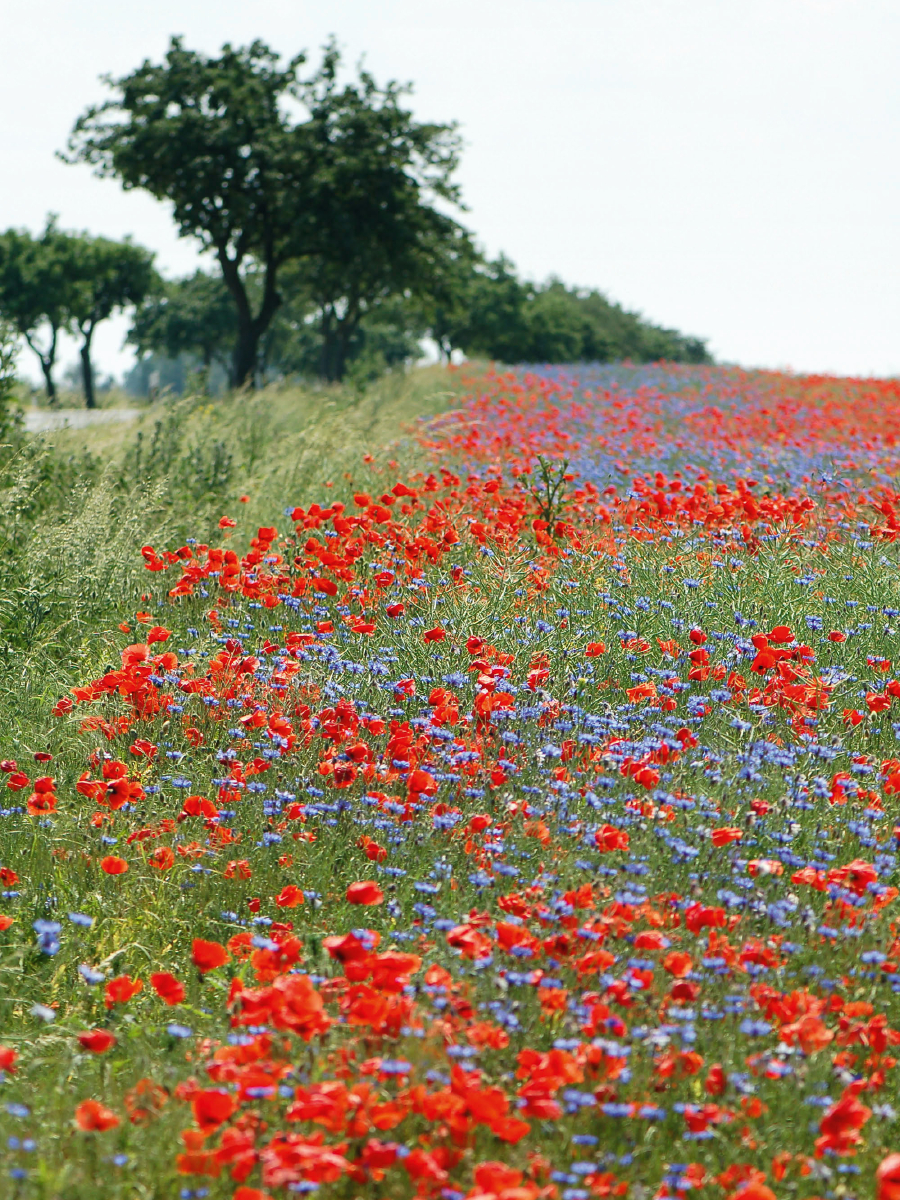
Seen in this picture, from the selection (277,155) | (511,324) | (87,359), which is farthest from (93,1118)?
(87,359)

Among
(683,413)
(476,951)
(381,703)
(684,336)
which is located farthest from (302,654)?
(684,336)

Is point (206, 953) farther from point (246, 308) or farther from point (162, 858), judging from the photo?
point (246, 308)

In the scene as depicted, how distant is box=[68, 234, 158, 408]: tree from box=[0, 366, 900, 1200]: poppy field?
50292mm

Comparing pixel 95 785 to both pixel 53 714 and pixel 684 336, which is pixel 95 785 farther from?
pixel 684 336

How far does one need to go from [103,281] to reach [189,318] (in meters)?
10.3

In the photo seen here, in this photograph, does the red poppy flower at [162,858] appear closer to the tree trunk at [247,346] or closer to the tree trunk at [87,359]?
the tree trunk at [247,346]

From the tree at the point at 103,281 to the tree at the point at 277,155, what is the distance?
28.5m

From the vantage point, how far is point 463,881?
146 inches

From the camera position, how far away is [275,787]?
14.0 ft

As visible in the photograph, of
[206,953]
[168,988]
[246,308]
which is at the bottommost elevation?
[168,988]

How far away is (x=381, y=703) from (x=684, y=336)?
294ft

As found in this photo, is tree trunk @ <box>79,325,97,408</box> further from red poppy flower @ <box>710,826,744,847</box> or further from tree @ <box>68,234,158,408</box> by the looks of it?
red poppy flower @ <box>710,826,744,847</box>

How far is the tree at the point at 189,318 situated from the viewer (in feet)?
212

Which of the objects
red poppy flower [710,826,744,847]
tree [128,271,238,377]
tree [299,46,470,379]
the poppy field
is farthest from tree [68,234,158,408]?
red poppy flower [710,826,744,847]
